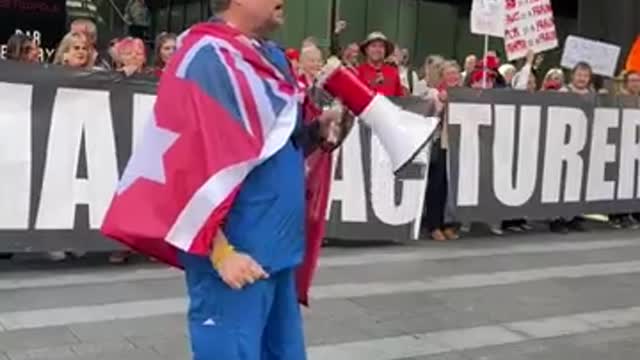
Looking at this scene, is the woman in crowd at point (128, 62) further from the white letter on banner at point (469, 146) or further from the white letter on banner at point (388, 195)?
the white letter on banner at point (469, 146)

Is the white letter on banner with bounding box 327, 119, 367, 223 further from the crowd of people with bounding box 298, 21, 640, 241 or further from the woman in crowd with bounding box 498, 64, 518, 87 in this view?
the woman in crowd with bounding box 498, 64, 518, 87

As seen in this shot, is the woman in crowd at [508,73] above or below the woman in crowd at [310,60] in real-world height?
below

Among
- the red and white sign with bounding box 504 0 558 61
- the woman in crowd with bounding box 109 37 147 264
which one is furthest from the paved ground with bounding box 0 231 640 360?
the red and white sign with bounding box 504 0 558 61

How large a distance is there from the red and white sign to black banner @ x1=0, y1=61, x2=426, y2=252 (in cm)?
518

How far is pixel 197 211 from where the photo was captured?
298 cm

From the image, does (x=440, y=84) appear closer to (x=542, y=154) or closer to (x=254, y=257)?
(x=542, y=154)

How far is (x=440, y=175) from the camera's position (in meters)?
9.56

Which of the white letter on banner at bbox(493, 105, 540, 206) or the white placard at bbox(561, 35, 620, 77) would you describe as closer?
the white letter on banner at bbox(493, 105, 540, 206)

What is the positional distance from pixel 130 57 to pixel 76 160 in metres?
0.99

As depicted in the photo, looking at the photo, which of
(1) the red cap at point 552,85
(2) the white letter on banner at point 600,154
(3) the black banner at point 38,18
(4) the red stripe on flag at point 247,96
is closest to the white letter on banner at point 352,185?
(2) the white letter on banner at point 600,154

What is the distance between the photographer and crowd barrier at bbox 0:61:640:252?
281 inches

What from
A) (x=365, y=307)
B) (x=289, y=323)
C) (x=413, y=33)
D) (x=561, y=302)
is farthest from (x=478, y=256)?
(x=413, y=33)

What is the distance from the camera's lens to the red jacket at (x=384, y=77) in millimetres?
9344

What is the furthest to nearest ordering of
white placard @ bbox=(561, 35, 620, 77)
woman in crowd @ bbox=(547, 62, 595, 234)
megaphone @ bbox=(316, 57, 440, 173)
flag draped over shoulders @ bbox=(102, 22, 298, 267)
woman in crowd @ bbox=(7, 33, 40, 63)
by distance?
1. white placard @ bbox=(561, 35, 620, 77)
2. woman in crowd @ bbox=(547, 62, 595, 234)
3. woman in crowd @ bbox=(7, 33, 40, 63)
4. megaphone @ bbox=(316, 57, 440, 173)
5. flag draped over shoulders @ bbox=(102, 22, 298, 267)
